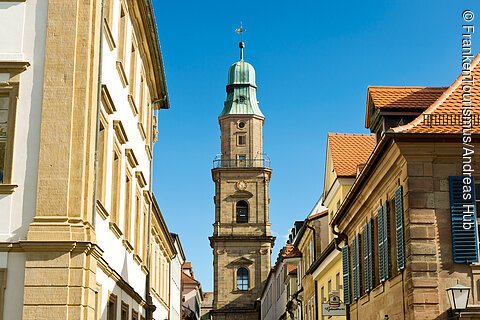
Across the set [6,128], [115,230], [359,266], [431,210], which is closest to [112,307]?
[115,230]

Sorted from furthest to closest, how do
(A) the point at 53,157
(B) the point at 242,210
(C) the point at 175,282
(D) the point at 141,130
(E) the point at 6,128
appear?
(B) the point at 242,210 → (C) the point at 175,282 → (D) the point at 141,130 → (E) the point at 6,128 → (A) the point at 53,157

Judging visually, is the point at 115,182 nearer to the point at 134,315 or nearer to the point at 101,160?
the point at 101,160

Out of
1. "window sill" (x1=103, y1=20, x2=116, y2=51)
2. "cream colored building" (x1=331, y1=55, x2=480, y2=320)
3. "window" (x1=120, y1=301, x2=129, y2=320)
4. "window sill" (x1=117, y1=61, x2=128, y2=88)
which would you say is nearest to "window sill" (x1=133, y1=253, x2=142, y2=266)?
"window" (x1=120, y1=301, x2=129, y2=320)

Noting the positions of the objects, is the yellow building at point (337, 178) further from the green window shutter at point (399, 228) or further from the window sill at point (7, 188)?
the window sill at point (7, 188)

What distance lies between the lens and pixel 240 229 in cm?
9225

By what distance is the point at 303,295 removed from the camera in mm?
43875

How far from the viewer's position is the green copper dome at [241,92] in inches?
3863

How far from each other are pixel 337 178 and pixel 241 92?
68598 mm

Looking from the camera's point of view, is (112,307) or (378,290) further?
(378,290)

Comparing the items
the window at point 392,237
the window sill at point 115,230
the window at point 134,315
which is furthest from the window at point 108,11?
the window at point 134,315

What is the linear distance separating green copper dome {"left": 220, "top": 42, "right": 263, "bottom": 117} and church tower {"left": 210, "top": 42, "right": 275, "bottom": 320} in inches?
134

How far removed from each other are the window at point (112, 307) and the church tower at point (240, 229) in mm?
72847

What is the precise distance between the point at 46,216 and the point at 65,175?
734 millimetres

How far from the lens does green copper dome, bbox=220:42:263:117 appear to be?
98.1 meters
